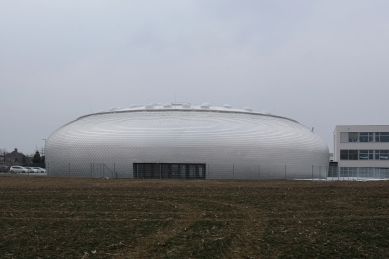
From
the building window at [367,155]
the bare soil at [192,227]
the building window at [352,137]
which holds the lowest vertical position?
the bare soil at [192,227]

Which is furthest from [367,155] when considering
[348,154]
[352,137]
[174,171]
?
[174,171]

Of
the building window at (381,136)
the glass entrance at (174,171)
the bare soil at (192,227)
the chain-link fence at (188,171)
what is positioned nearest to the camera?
the bare soil at (192,227)

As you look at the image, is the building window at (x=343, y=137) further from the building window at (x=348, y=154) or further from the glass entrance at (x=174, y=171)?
the glass entrance at (x=174, y=171)

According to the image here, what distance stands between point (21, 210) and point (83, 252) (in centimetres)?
757

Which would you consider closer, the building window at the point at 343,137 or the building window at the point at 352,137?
the building window at the point at 352,137

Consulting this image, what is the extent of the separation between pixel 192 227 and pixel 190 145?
34732 millimetres

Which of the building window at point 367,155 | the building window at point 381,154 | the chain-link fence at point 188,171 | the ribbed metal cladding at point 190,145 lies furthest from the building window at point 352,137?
the chain-link fence at point 188,171

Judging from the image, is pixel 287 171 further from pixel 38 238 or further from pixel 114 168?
pixel 38 238

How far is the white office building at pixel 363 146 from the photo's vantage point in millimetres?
68188

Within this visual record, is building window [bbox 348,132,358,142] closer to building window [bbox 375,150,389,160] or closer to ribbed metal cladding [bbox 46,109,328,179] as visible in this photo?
building window [bbox 375,150,389,160]

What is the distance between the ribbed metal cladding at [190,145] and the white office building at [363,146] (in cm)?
1546

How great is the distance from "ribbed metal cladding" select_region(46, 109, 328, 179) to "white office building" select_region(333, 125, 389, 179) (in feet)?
50.7

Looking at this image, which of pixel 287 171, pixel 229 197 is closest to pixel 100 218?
pixel 229 197

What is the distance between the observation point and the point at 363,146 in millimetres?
68938
